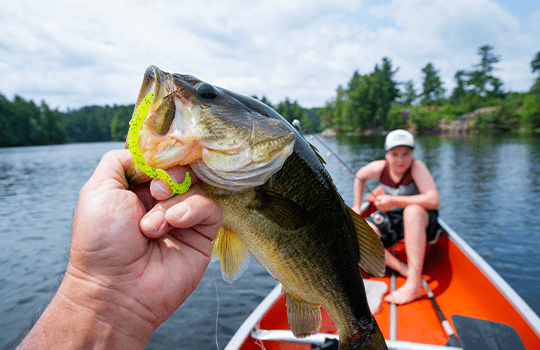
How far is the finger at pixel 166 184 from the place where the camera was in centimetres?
129

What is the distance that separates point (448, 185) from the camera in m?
16.5

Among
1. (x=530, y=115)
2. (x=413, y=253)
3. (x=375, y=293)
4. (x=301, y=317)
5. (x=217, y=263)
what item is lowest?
(x=217, y=263)

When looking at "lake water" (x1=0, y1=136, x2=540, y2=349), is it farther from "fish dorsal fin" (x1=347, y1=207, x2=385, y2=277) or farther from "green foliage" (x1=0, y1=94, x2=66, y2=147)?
"green foliage" (x1=0, y1=94, x2=66, y2=147)

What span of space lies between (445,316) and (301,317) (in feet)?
9.76

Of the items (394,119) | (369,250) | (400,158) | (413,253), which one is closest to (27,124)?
(394,119)

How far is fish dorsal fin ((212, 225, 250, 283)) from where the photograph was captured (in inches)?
68.5

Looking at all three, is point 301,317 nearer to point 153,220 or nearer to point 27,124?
point 153,220

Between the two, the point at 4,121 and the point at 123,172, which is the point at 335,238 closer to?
the point at 123,172

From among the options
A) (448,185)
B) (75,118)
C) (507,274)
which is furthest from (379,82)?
(75,118)

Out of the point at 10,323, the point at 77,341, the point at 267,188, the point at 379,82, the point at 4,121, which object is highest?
the point at 379,82

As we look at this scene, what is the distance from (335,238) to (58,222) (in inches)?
555

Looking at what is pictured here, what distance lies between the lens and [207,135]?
1269 mm

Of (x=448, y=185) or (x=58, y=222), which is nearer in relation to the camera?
(x=58, y=222)

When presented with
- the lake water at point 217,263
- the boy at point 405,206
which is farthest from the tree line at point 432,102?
the boy at point 405,206
